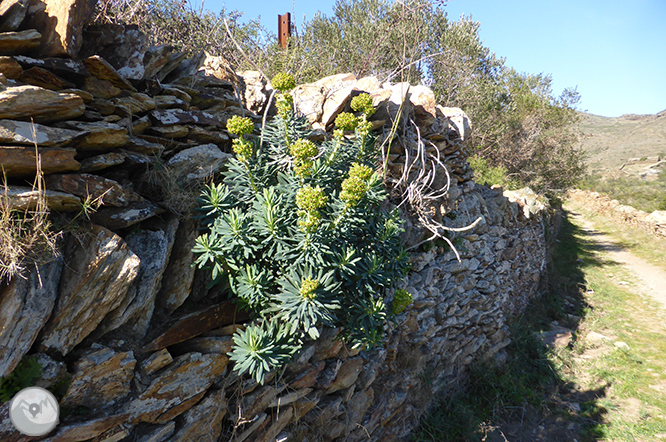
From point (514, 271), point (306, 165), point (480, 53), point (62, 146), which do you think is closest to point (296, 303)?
point (306, 165)

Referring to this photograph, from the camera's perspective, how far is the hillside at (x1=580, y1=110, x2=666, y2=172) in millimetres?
44469

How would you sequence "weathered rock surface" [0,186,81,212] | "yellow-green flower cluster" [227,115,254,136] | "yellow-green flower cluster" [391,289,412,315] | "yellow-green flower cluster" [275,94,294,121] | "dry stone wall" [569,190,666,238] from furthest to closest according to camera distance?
"dry stone wall" [569,190,666,238], "yellow-green flower cluster" [391,289,412,315], "yellow-green flower cluster" [275,94,294,121], "yellow-green flower cluster" [227,115,254,136], "weathered rock surface" [0,186,81,212]

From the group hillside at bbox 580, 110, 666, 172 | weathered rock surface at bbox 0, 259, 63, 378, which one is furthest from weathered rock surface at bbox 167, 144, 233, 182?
hillside at bbox 580, 110, 666, 172

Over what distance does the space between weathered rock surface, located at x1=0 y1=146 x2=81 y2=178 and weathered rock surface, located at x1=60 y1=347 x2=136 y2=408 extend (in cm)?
115

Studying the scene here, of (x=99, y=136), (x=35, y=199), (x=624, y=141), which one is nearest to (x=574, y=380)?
(x=99, y=136)

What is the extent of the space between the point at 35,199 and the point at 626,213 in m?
24.6

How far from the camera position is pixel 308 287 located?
2.31m

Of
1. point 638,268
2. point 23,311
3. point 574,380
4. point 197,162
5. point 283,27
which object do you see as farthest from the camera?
point 638,268

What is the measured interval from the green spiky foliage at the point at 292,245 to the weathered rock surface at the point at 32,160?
33.5 inches

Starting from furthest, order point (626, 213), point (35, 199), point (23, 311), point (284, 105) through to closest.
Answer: point (626, 213) < point (284, 105) < point (35, 199) < point (23, 311)

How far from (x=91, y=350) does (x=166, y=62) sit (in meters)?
2.50

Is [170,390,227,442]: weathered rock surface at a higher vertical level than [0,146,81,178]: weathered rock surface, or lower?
lower

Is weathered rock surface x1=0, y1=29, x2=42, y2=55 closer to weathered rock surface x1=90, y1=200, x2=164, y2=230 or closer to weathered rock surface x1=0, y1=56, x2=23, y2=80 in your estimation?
weathered rock surface x1=0, y1=56, x2=23, y2=80

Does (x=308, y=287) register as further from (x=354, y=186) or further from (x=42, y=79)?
(x=42, y=79)
